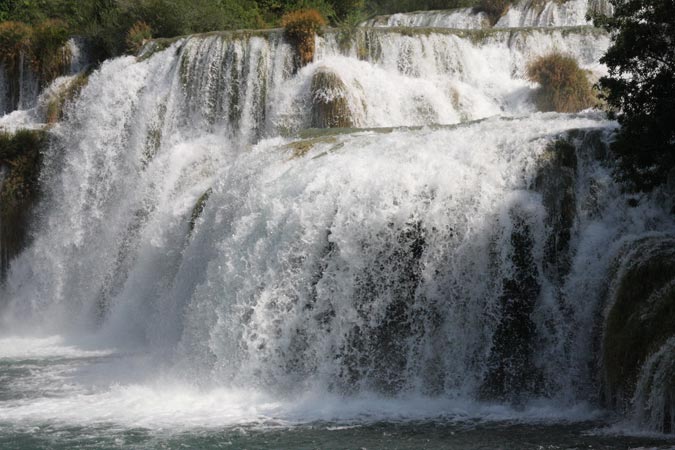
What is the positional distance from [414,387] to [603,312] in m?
2.15

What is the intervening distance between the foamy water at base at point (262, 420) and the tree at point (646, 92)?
2506 mm

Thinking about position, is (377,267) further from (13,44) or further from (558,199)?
(13,44)

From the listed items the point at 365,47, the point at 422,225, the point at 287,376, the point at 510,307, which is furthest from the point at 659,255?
the point at 365,47

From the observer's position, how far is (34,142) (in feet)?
59.5

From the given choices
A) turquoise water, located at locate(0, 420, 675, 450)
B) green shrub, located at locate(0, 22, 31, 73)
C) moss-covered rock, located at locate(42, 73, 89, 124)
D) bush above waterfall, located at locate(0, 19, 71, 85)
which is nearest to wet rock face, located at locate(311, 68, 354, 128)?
moss-covered rock, located at locate(42, 73, 89, 124)

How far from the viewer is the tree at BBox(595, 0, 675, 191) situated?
915cm

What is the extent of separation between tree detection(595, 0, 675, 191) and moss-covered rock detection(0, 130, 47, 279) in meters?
11.9

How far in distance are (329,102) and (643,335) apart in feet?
29.3

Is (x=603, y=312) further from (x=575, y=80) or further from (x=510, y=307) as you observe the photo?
(x=575, y=80)

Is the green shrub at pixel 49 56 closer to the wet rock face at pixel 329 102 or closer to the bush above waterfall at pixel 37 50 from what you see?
the bush above waterfall at pixel 37 50

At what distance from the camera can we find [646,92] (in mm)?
9398

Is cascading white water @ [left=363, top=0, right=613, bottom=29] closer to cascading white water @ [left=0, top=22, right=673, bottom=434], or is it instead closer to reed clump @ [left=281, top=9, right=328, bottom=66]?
reed clump @ [left=281, top=9, right=328, bottom=66]

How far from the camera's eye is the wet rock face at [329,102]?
54.1 feet

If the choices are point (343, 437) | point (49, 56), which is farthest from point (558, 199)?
point (49, 56)
